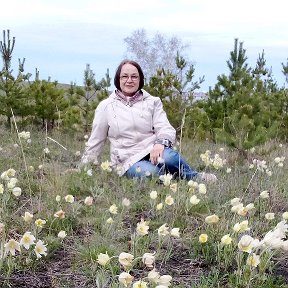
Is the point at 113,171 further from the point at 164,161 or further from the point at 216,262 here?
the point at 216,262

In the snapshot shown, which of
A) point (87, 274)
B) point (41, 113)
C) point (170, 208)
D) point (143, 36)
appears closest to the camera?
point (87, 274)

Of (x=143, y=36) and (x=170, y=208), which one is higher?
(x=143, y=36)

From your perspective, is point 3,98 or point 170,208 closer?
point 170,208

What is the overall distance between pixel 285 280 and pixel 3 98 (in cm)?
912

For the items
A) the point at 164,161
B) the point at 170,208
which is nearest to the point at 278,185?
the point at 164,161

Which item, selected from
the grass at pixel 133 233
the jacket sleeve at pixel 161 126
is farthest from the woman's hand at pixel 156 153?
the grass at pixel 133 233

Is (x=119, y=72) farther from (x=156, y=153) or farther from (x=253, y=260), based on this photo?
(x=253, y=260)

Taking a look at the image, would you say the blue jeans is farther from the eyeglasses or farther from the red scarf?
the eyeglasses

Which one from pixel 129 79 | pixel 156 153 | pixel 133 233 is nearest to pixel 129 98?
pixel 129 79

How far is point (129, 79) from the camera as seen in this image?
5.43 m

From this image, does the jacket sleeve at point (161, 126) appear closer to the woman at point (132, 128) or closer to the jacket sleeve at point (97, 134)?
the woman at point (132, 128)

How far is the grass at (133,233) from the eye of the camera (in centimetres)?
282

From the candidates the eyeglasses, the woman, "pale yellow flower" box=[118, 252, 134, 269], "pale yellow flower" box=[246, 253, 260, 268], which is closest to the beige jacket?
the woman

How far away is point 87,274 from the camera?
9.44ft
